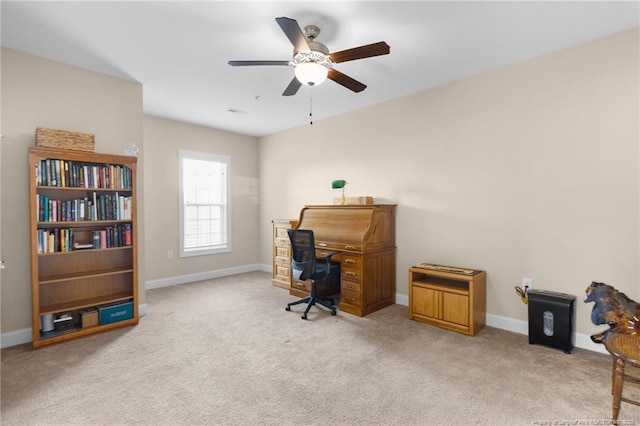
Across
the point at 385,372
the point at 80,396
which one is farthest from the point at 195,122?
the point at 385,372

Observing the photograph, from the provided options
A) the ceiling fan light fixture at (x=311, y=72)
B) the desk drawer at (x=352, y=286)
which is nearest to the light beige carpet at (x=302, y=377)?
the desk drawer at (x=352, y=286)

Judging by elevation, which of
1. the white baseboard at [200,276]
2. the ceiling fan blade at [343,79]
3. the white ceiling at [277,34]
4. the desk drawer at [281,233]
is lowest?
the white baseboard at [200,276]

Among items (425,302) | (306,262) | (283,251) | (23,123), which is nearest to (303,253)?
(306,262)

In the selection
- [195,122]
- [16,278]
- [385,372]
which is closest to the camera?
[385,372]

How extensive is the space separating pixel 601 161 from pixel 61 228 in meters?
5.08

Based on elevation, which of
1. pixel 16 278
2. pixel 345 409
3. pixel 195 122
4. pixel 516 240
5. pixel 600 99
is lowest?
pixel 345 409

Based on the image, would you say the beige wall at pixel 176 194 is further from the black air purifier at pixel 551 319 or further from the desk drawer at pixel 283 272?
the black air purifier at pixel 551 319

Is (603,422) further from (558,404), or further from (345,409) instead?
(345,409)

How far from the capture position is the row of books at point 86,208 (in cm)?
284

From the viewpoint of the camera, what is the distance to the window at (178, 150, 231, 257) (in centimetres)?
521

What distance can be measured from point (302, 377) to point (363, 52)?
2.41 m

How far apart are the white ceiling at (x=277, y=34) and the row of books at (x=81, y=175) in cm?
103

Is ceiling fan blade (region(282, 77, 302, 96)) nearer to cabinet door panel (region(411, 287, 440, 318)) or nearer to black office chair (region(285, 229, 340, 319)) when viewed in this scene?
black office chair (region(285, 229, 340, 319))

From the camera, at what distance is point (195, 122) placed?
203 inches
